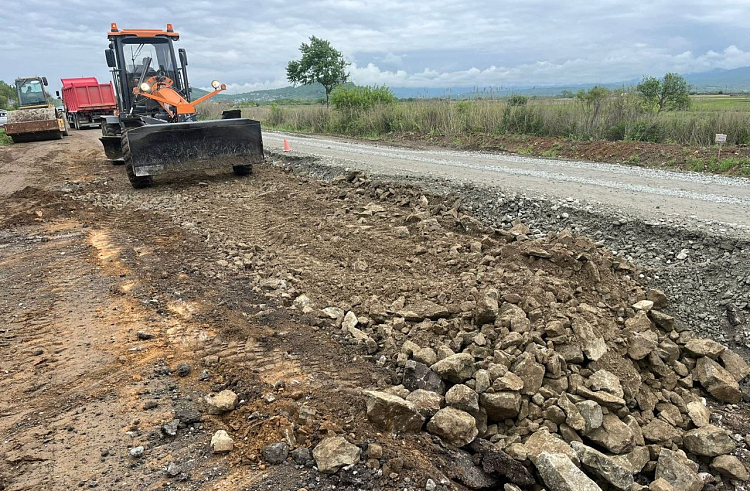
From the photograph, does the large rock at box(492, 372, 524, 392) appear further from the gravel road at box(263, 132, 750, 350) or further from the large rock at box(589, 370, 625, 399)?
the gravel road at box(263, 132, 750, 350)

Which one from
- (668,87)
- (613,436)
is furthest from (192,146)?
(668,87)

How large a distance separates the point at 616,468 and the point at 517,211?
4.32m

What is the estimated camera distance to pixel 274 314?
407cm

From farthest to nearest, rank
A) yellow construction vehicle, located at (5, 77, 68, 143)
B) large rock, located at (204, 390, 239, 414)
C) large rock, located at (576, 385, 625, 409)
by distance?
yellow construction vehicle, located at (5, 77, 68, 143), large rock, located at (576, 385, 625, 409), large rock, located at (204, 390, 239, 414)

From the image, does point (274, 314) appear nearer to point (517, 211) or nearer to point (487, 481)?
point (487, 481)

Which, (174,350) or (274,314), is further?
(274,314)

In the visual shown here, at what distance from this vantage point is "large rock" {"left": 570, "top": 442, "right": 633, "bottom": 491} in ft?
8.75

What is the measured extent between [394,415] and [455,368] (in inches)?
24.1

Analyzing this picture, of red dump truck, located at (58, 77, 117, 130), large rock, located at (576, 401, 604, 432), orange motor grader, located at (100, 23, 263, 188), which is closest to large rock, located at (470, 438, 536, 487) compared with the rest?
large rock, located at (576, 401, 604, 432)

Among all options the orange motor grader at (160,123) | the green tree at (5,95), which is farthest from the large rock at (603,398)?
the green tree at (5,95)

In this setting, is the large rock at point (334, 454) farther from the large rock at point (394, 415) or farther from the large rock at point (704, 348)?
the large rock at point (704, 348)

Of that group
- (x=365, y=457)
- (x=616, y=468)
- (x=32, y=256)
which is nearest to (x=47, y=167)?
(x=32, y=256)

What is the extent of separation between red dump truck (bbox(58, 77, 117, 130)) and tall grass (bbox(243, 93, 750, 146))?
46.1ft

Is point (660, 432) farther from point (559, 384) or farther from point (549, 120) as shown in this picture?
point (549, 120)
